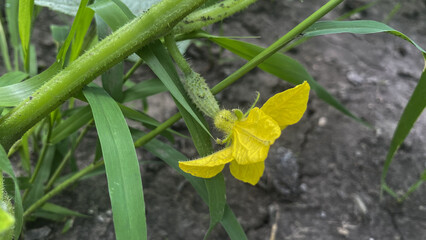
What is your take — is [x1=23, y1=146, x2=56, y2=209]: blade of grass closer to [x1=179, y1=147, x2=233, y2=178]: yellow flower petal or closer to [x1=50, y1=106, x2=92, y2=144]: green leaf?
[x1=50, y1=106, x2=92, y2=144]: green leaf

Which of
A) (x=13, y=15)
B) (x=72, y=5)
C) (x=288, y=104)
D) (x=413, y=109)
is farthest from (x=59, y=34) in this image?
(x=413, y=109)

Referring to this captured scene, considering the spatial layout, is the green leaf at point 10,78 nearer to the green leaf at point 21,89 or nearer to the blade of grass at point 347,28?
the green leaf at point 21,89

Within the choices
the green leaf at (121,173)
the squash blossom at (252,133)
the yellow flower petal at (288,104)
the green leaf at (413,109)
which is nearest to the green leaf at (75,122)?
the green leaf at (121,173)

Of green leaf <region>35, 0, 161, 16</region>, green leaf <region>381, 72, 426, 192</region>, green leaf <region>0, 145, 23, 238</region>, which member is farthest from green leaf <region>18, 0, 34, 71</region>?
green leaf <region>381, 72, 426, 192</region>

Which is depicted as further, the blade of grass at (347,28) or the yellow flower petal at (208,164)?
the blade of grass at (347,28)

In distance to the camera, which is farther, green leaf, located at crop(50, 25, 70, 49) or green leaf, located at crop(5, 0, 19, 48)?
green leaf, located at crop(50, 25, 70, 49)

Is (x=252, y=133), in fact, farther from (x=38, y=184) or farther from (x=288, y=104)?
(x=38, y=184)
